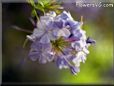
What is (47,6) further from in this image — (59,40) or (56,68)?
(56,68)

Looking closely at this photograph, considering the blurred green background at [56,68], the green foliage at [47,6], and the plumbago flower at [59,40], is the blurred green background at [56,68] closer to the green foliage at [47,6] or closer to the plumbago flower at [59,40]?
the green foliage at [47,6]

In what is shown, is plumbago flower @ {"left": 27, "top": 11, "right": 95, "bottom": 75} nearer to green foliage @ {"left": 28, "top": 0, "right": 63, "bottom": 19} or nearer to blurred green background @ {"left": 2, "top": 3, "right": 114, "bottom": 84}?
green foliage @ {"left": 28, "top": 0, "right": 63, "bottom": 19}

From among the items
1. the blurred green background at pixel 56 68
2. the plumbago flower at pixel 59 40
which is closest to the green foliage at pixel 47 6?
the plumbago flower at pixel 59 40

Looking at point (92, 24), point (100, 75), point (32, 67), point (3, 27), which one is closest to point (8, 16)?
point (3, 27)

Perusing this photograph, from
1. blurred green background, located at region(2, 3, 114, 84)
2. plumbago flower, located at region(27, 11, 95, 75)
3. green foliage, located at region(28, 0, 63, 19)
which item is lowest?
blurred green background, located at region(2, 3, 114, 84)

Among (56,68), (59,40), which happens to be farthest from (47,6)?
(56,68)

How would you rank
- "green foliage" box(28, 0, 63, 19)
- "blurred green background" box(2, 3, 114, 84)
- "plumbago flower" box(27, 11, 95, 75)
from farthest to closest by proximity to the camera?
1. "blurred green background" box(2, 3, 114, 84)
2. "green foliage" box(28, 0, 63, 19)
3. "plumbago flower" box(27, 11, 95, 75)

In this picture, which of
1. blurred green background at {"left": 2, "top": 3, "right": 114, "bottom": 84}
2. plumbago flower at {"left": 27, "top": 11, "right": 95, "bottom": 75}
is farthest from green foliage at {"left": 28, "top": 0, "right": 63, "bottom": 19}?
blurred green background at {"left": 2, "top": 3, "right": 114, "bottom": 84}

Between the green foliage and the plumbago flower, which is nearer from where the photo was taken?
the plumbago flower
